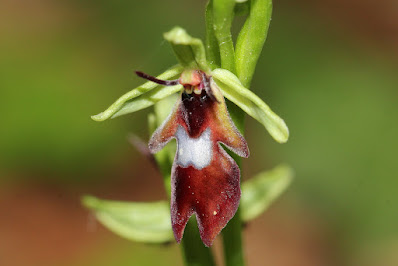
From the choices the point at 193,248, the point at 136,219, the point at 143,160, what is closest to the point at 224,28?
the point at 193,248

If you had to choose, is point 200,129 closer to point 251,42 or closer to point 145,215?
point 251,42

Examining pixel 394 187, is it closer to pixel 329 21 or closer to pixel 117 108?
pixel 329 21

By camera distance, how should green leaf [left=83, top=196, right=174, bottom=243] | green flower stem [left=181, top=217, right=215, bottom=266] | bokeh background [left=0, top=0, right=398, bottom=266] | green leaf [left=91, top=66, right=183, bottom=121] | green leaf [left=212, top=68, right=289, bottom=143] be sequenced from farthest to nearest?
bokeh background [left=0, top=0, right=398, bottom=266] → green leaf [left=83, top=196, right=174, bottom=243] → green flower stem [left=181, top=217, right=215, bottom=266] → green leaf [left=91, top=66, right=183, bottom=121] → green leaf [left=212, top=68, right=289, bottom=143]

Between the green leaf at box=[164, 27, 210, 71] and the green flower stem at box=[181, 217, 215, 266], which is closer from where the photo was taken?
the green leaf at box=[164, 27, 210, 71]

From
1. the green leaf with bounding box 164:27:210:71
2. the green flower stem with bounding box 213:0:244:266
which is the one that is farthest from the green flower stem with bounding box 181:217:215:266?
the green leaf with bounding box 164:27:210:71

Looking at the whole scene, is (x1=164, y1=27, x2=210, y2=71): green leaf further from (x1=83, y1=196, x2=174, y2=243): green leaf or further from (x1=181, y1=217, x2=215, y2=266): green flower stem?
(x1=83, y1=196, x2=174, y2=243): green leaf

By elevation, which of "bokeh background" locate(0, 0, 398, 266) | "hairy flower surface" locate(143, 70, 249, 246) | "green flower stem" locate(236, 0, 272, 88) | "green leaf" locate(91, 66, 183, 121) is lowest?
"bokeh background" locate(0, 0, 398, 266)

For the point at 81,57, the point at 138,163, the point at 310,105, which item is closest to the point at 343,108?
the point at 310,105
